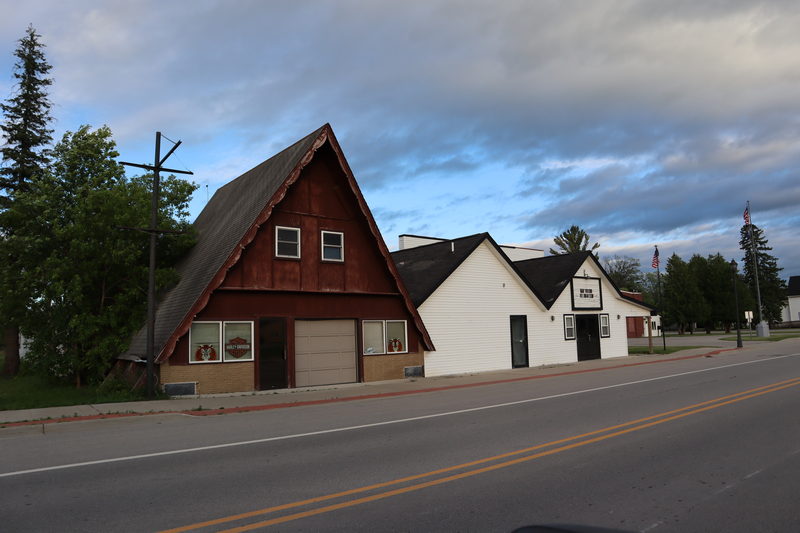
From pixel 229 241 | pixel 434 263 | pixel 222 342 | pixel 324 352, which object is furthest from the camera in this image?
pixel 434 263

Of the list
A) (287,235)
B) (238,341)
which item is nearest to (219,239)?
(287,235)

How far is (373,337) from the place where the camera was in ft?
69.2

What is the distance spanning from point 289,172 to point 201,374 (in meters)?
6.85

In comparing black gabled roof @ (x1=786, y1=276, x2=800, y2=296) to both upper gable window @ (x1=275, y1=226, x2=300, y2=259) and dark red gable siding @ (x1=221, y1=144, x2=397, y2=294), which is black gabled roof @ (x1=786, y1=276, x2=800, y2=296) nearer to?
dark red gable siding @ (x1=221, y1=144, x2=397, y2=294)

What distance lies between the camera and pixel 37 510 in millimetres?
5895

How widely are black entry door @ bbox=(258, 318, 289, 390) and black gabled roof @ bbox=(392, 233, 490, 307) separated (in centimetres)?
622

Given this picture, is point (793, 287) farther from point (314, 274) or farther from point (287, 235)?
point (287, 235)

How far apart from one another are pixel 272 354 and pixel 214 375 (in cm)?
193

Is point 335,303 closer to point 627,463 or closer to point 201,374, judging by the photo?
point 201,374

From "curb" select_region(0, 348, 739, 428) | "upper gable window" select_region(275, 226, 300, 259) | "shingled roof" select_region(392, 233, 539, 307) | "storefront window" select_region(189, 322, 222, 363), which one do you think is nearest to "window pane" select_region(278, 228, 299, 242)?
"upper gable window" select_region(275, 226, 300, 259)

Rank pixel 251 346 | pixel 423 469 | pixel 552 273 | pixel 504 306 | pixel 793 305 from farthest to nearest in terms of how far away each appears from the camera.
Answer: pixel 793 305
pixel 552 273
pixel 504 306
pixel 251 346
pixel 423 469

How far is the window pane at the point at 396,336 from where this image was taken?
2147 centimetres

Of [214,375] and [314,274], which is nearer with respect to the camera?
[214,375]

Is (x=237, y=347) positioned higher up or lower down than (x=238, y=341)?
lower down
